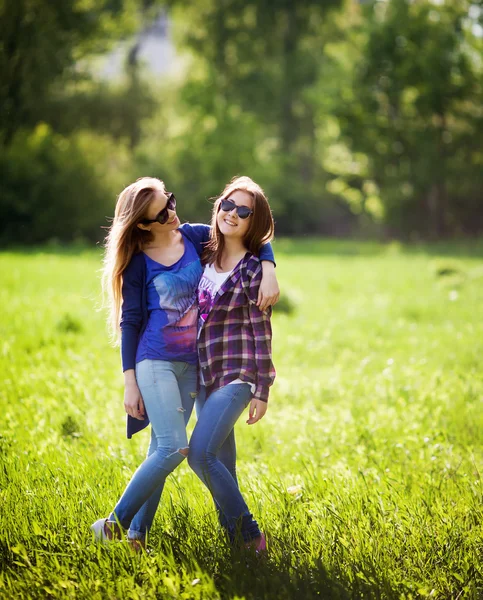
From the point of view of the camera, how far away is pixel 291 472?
4598mm

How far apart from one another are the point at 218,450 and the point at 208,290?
2.55 feet

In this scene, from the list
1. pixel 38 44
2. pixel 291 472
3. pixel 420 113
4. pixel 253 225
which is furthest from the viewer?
pixel 420 113

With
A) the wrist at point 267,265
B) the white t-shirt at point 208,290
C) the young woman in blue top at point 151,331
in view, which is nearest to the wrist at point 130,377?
the young woman in blue top at point 151,331

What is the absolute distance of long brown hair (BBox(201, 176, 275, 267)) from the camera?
351cm

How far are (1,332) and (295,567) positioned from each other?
6.15 meters

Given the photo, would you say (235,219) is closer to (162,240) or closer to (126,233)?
(162,240)

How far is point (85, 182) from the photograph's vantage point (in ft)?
85.9

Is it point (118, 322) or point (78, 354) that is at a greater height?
point (118, 322)

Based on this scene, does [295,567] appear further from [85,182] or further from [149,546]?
[85,182]

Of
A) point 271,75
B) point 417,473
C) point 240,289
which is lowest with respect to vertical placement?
point 417,473

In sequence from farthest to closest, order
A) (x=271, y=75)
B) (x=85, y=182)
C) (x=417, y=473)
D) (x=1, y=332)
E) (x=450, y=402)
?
(x=271, y=75) < (x=85, y=182) < (x=1, y=332) < (x=450, y=402) < (x=417, y=473)

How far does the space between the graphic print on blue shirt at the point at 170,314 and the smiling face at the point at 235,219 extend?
28 centimetres

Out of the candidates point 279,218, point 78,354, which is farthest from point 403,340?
point 279,218

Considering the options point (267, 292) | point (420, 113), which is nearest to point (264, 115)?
point (420, 113)
